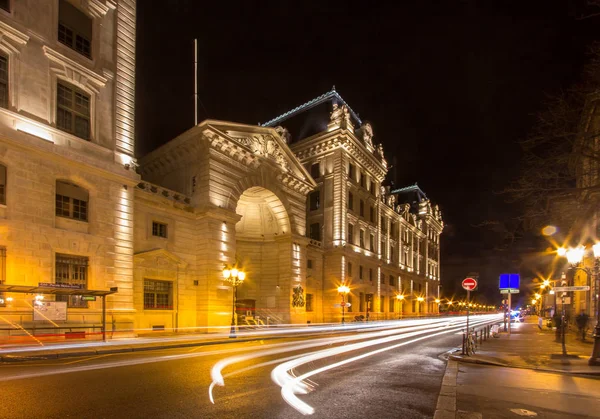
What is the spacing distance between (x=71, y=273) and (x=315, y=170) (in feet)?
116

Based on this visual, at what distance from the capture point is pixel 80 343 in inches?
719

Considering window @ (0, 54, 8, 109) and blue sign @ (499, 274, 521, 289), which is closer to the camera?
window @ (0, 54, 8, 109)

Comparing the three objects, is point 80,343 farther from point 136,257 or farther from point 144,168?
point 144,168

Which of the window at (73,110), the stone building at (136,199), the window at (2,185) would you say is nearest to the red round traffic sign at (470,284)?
the stone building at (136,199)

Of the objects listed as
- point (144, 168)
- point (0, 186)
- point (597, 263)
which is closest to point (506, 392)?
point (597, 263)

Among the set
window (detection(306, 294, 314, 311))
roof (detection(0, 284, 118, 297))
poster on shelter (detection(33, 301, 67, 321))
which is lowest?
window (detection(306, 294, 314, 311))

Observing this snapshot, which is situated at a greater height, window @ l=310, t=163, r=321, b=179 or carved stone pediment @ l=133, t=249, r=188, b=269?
window @ l=310, t=163, r=321, b=179

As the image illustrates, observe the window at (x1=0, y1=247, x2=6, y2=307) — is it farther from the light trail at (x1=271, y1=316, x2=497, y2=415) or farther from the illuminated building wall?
the light trail at (x1=271, y1=316, x2=497, y2=415)

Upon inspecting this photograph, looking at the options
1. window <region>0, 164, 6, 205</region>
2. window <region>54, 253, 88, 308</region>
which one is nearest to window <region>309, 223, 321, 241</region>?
window <region>54, 253, 88, 308</region>

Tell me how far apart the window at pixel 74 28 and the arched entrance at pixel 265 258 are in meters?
18.7

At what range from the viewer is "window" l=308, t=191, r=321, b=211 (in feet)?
173

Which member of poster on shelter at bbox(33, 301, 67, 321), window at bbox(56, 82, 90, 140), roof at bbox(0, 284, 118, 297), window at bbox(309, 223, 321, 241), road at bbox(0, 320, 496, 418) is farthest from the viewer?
window at bbox(309, 223, 321, 241)

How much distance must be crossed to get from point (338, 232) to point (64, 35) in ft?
112

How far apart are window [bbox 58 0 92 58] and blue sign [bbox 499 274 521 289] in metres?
28.6
